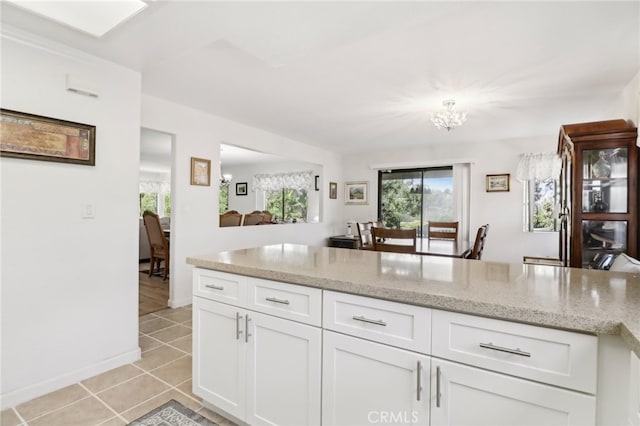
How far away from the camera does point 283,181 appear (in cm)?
771

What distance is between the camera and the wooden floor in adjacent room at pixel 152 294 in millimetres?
3488

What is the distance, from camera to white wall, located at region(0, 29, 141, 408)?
1797 mm

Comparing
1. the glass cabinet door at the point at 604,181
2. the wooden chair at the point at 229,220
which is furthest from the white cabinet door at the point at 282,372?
the wooden chair at the point at 229,220

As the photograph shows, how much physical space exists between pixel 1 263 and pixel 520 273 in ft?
8.91

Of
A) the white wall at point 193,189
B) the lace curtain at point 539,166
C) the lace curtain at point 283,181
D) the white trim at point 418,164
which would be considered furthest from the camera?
the lace curtain at point 283,181

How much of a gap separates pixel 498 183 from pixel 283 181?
15.4ft

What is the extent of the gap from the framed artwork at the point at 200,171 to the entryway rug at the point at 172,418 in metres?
2.42

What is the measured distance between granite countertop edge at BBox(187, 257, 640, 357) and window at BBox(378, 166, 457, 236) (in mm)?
4558

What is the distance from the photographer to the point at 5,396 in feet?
5.76

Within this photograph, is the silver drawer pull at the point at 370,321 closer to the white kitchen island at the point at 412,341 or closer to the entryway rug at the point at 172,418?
the white kitchen island at the point at 412,341

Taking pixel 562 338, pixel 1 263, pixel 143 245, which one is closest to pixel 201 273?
pixel 1 263

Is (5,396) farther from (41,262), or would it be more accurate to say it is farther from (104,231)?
(104,231)

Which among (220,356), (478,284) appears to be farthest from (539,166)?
(220,356)

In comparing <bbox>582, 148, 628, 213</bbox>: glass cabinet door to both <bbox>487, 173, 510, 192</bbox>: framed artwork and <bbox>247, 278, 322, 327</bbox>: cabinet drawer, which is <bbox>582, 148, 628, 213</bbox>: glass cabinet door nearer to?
<bbox>487, 173, 510, 192</bbox>: framed artwork
